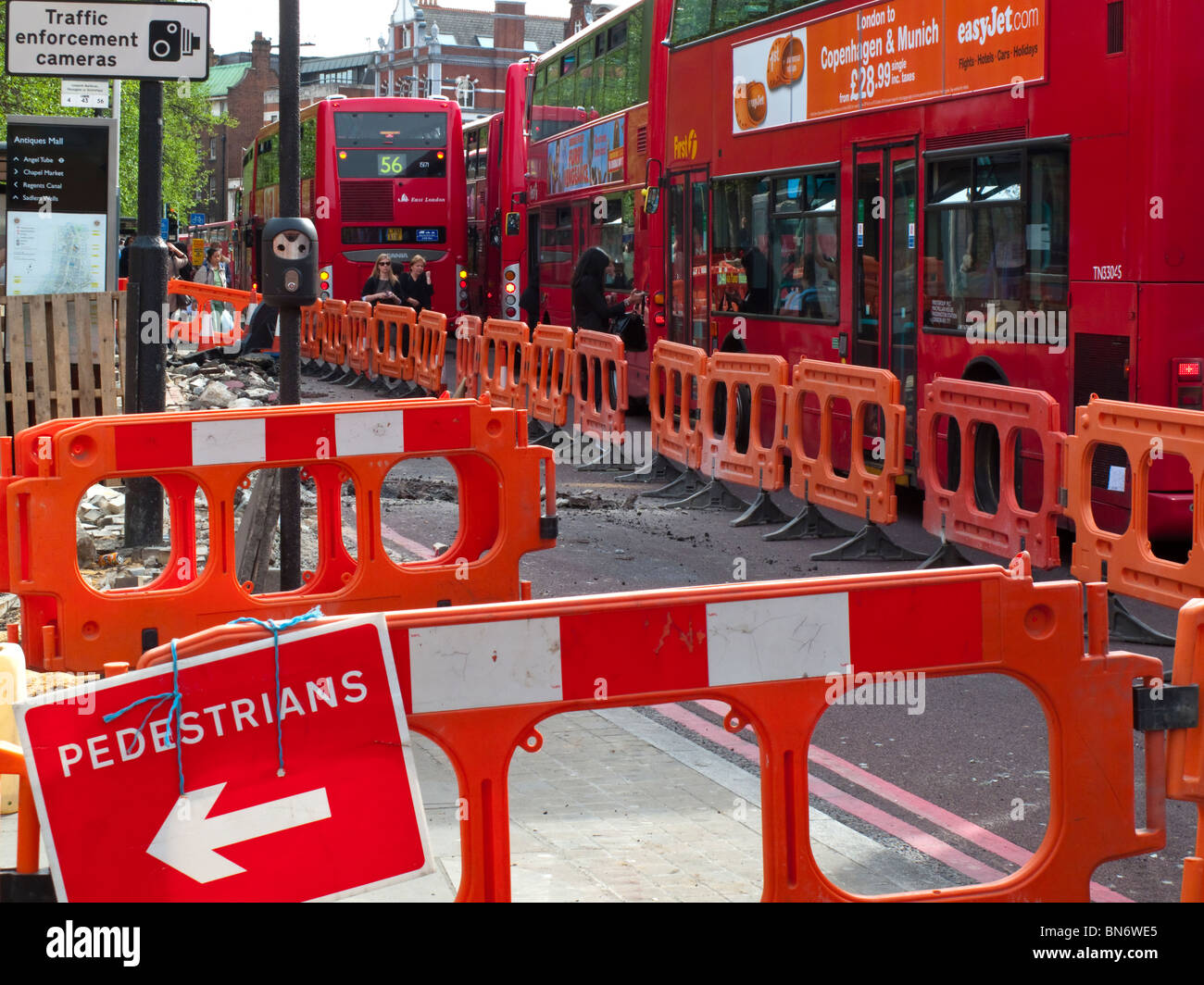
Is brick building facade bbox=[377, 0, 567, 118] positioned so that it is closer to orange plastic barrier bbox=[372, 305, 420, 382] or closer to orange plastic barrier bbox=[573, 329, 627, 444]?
orange plastic barrier bbox=[372, 305, 420, 382]

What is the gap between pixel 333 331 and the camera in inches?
1025

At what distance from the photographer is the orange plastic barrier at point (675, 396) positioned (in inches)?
514

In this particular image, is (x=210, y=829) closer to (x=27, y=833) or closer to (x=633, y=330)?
(x=27, y=833)

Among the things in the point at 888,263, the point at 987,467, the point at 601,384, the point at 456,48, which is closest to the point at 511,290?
the point at 601,384

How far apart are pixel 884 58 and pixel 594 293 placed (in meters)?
6.44

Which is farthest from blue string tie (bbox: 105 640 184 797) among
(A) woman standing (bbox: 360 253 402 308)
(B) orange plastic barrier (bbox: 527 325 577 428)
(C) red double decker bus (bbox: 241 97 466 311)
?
(C) red double decker bus (bbox: 241 97 466 311)

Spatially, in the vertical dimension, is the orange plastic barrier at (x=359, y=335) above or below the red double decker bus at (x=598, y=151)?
below

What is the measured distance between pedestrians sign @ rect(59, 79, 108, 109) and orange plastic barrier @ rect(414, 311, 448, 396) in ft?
16.3

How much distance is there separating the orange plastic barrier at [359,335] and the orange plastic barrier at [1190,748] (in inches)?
804

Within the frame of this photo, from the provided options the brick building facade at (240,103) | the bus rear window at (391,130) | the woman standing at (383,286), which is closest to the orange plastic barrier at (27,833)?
the woman standing at (383,286)

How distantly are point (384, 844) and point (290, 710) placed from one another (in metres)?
0.35

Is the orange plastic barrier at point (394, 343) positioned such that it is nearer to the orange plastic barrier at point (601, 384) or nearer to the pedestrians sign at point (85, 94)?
the pedestrians sign at point (85, 94)

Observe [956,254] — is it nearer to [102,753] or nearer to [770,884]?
[770,884]

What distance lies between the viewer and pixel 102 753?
325 cm
